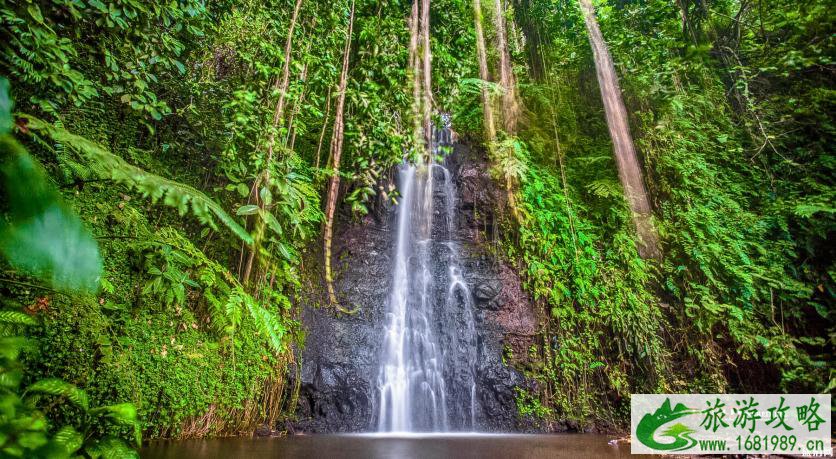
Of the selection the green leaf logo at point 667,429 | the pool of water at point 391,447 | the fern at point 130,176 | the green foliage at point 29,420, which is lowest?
the pool of water at point 391,447

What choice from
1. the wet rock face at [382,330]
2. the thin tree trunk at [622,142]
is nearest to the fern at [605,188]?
the thin tree trunk at [622,142]

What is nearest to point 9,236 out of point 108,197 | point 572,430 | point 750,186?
point 108,197

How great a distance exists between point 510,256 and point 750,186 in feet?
12.6

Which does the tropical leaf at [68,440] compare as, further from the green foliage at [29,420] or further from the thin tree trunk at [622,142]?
the thin tree trunk at [622,142]

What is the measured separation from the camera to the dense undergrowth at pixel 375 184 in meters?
2.78

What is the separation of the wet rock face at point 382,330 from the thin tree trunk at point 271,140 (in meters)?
1.36

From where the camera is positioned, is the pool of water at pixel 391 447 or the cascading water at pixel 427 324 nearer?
the pool of water at pixel 391 447

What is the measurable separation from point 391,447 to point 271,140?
116 inches

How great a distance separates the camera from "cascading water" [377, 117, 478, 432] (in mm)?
4832

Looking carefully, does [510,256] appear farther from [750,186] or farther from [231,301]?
[231,301]

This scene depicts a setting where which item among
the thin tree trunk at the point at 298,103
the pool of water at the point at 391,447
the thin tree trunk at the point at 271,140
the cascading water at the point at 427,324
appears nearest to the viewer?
the pool of water at the point at 391,447

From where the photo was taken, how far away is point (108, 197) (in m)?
3.25

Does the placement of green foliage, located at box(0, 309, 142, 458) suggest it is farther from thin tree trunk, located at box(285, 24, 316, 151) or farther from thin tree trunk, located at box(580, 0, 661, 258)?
thin tree trunk, located at box(580, 0, 661, 258)

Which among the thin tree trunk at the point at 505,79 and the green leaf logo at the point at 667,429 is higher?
the thin tree trunk at the point at 505,79
